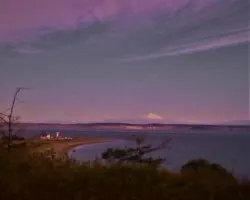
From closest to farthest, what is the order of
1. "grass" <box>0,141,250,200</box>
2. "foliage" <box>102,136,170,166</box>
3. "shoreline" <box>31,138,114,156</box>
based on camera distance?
1. "grass" <box>0,141,250,200</box>
2. "foliage" <box>102,136,170,166</box>
3. "shoreline" <box>31,138,114,156</box>

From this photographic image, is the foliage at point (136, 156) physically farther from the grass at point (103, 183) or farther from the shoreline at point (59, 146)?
the shoreline at point (59, 146)

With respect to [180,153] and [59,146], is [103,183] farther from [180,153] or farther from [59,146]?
[180,153]

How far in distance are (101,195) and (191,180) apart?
4.56 ft

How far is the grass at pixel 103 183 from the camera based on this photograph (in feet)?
15.8

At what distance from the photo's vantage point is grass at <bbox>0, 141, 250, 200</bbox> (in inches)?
190

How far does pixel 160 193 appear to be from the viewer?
16.1ft

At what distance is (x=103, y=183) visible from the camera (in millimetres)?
5191

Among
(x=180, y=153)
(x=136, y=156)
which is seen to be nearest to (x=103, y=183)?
(x=136, y=156)

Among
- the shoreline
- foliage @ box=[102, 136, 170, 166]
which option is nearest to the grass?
foliage @ box=[102, 136, 170, 166]

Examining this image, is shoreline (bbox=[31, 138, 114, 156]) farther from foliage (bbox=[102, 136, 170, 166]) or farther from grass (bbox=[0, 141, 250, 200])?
grass (bbox=[0, 141, 250, 200])

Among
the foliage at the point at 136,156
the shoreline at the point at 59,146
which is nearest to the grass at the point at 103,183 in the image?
the foliage at the point at 136,156

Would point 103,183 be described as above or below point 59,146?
above

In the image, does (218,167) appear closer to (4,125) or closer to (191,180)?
(191,180)

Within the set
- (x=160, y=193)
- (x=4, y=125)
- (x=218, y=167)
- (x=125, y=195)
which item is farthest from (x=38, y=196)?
(x=218, y=167)
